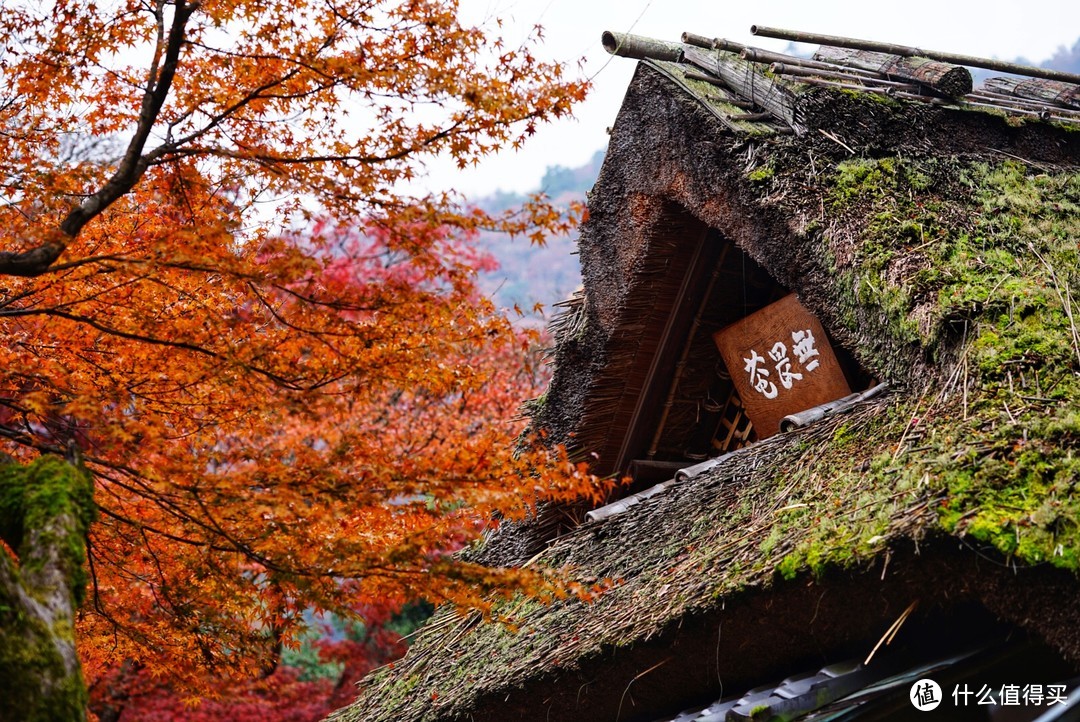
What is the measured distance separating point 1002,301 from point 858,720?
2.00 m

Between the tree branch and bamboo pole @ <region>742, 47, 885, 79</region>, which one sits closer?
the tree branch

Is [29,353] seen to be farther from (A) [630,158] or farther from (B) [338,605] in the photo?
(A) [630,158]

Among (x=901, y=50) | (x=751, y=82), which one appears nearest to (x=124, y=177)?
(x=751, y=82)

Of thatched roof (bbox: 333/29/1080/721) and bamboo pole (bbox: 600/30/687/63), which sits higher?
bamboo pole (bbox: 600/30/687/63)

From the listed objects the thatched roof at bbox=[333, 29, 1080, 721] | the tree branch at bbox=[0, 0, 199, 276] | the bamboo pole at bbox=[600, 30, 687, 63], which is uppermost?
the bamboo pole at bbox=[600, 30, 687, 63]

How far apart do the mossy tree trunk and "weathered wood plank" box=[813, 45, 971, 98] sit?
6.02 metres

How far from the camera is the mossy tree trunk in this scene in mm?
2740

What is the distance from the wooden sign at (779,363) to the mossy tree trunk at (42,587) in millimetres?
4106

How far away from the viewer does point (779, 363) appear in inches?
230

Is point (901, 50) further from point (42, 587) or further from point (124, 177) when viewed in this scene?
point (42, 587)

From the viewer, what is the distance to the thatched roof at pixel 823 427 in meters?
3.31

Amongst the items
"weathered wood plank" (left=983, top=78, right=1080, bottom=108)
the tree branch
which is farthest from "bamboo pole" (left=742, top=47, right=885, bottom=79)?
the tree branch

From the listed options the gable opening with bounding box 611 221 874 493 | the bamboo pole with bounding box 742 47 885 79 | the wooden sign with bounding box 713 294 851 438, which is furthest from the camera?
the bamboo pole with bounding box 742 47 885 79

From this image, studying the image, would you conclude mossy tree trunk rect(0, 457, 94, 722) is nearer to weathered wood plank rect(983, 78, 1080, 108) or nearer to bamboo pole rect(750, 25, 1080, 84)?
bamboo pole rect(750, 25, 1080, 84)
